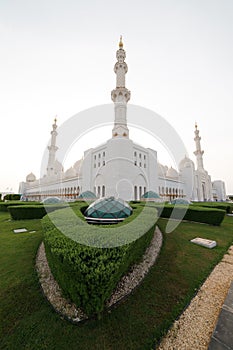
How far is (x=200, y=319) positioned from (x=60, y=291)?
3.53 meters

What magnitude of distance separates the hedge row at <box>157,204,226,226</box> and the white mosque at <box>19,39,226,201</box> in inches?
644

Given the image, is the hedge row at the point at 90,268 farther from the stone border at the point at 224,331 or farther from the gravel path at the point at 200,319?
the stone border at the point at 224,331

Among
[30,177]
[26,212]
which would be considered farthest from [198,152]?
[30,177]

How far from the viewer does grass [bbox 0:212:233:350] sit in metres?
2.65

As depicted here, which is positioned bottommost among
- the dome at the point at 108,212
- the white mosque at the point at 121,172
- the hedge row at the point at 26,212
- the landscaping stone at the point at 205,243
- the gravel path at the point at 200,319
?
the gravel path at the point at 200,319

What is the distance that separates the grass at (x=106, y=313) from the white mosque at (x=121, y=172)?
24327mm

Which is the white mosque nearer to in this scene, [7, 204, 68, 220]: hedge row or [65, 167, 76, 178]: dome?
[65, 167, 76, 178]: dome

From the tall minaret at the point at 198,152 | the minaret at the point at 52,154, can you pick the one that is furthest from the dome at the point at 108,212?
the tall minaret at the point at 198,152

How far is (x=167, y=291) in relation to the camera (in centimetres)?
399

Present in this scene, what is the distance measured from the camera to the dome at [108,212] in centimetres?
856

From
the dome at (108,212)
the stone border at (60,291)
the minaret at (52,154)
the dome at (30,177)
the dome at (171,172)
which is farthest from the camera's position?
the dome at (30,177)

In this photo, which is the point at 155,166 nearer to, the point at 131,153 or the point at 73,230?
the point at 131,153

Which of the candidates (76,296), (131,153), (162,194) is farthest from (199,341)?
(162,194)

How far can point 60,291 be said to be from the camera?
3961mm
